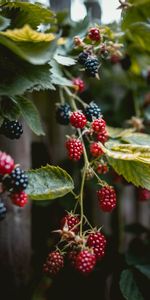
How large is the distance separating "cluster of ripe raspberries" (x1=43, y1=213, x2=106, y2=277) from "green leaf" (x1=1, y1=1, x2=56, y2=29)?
22.7 inches

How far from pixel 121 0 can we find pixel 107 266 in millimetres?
1037

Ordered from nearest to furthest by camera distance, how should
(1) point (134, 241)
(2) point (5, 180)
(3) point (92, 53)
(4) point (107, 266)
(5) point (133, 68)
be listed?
1. (2) point (5, 180)
2. (3) point (92, 53)
3. (4) point (107, 266)
4. (1) point (134, 241)
5. (5) point (133, 68)

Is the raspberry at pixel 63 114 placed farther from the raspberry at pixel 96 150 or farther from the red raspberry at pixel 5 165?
the red raspberry at pixel 5 165

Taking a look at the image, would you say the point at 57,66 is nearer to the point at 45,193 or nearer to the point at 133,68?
the point at 45,193

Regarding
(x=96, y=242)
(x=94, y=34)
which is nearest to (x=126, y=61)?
(x=94, y=34)

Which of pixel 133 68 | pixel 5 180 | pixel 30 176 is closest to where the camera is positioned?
pixel 5 180

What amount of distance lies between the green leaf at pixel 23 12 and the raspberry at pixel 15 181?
445 mm

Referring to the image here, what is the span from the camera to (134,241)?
1.76 metres

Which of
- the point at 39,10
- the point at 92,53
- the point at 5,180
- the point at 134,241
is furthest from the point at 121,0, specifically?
the point at 134,241

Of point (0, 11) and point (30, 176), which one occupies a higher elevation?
point (0, 11)

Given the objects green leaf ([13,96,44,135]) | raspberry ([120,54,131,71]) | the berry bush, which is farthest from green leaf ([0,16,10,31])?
raspberry ([120,54,131,71])

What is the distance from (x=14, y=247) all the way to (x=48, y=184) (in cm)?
53

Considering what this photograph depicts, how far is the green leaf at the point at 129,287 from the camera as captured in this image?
50.7 inches

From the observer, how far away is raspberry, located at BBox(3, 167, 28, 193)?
3.06ft
